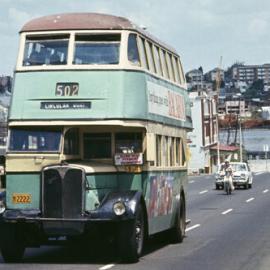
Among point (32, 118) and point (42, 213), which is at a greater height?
point (32, 118)

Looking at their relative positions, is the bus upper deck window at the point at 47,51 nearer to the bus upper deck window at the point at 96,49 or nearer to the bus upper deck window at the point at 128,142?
the bus upper deck window at the point at 96,49

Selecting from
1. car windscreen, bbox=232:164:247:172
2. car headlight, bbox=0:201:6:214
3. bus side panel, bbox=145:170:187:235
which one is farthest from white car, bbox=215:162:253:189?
car headlight, bbox=0:201:6:214

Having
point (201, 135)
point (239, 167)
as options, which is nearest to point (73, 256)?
point (239, 167)

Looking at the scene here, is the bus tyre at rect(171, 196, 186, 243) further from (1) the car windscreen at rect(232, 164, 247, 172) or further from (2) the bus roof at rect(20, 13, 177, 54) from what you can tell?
(1) the car windscreen at rect(232, 164, 247, 172)

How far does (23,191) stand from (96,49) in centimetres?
279

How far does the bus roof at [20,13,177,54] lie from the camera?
14828mm

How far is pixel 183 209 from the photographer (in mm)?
18906

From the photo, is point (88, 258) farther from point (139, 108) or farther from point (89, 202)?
point (139, 108)

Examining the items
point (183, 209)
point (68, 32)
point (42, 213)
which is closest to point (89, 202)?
point (42, 213)

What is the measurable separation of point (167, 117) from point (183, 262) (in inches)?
140

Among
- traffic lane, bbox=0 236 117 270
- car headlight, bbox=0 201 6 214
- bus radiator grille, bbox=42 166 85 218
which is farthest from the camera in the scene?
car headlight, bbox=0 201 6 214

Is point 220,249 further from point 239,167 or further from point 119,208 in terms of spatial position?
point 239,167

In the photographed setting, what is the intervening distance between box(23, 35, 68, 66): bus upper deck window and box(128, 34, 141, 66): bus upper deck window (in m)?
1.12

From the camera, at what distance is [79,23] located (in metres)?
14.9
